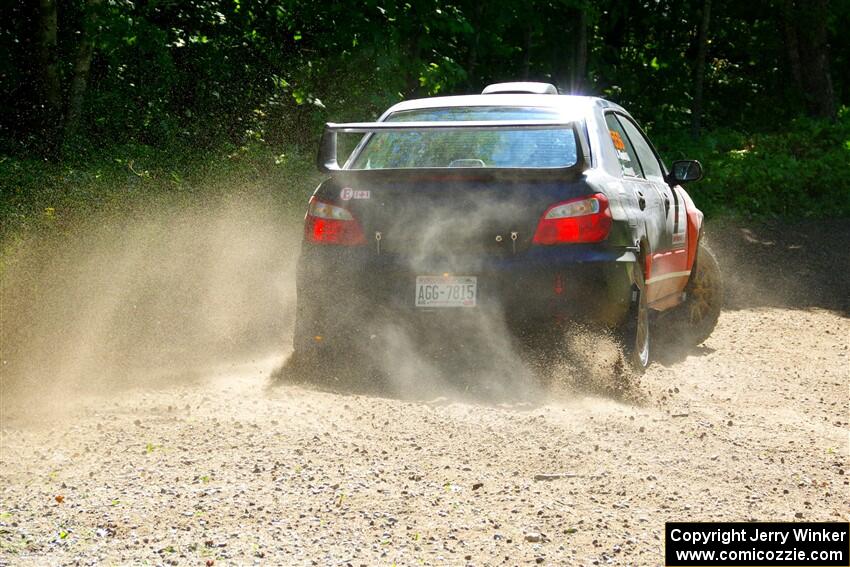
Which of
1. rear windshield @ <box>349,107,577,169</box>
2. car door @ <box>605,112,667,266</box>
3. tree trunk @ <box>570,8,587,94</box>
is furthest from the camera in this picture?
tree trunk @ <box>570,8,587,94</box>

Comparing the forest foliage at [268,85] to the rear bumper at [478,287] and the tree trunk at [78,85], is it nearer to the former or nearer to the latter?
the tree trunk at [78,85]

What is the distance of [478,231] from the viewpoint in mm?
6883

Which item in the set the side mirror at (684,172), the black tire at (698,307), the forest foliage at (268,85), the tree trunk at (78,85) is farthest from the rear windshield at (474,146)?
the tree trunk at (78,85)

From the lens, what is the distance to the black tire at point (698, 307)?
9438mm

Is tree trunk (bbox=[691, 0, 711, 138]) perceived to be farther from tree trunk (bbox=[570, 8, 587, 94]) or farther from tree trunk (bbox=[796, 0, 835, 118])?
tree trunk (bbox=[570, 8, 587, 94])

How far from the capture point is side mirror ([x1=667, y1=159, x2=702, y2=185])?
27.5ft

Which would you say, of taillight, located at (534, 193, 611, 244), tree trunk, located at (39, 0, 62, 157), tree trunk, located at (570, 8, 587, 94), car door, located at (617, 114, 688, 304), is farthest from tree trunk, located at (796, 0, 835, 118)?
taillight, located at (534, 193, 611, 244)

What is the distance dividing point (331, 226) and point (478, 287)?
1.00m

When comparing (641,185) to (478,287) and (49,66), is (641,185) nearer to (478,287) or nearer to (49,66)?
(478,287)

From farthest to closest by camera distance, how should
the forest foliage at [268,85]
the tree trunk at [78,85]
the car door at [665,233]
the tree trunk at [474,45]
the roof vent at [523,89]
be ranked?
the tree trunk at [474,45]
the tree trunk at [78,85]
the forest foliage at [268,85]
the roof vent at [523,89]
the car door at [665,233]

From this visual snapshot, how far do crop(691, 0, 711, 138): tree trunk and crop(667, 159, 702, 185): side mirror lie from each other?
1658cm

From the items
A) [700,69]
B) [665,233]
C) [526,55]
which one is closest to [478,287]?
[665,233]

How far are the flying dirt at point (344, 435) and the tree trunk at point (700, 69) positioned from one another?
15122mm

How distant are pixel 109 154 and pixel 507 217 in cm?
825
